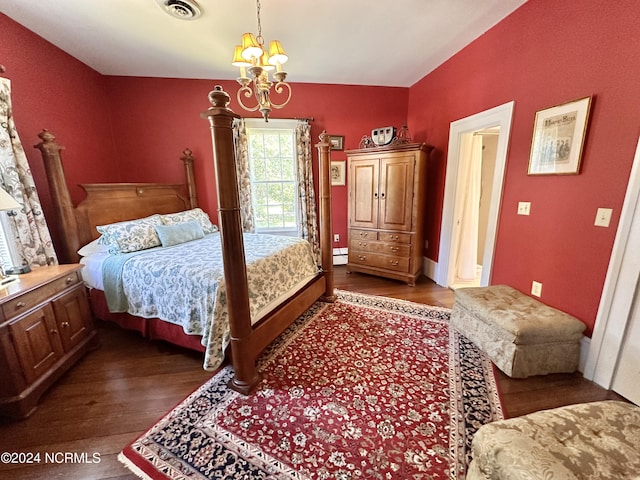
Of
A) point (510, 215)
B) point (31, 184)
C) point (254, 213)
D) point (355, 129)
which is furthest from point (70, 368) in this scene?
point (355, 129)

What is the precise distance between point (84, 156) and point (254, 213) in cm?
205

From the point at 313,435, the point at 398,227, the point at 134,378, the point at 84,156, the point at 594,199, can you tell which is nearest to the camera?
the point at 313,435

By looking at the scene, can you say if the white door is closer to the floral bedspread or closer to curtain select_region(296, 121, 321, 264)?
the floral bedspread

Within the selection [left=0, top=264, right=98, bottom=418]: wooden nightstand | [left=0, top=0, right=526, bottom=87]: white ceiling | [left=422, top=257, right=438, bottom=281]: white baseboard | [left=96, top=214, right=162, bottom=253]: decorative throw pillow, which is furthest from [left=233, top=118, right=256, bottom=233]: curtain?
[left=422, top=257, right=438, bottom=281]: white baseboard

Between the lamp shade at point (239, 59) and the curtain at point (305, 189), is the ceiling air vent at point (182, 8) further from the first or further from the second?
the curtain at point (305, 189)

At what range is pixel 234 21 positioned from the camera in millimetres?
2293

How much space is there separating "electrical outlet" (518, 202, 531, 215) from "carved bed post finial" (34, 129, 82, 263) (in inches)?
162

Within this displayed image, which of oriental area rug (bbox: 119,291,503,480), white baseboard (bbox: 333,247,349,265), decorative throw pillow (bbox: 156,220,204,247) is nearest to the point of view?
oriental area rug (bbox: 119,291,503,480)

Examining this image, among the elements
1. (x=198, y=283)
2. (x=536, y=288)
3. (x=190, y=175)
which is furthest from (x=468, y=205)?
(x=190, y=175)

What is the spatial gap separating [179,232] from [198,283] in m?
1.25

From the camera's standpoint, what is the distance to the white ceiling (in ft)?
6.91

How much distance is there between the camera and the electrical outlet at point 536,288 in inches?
83.8

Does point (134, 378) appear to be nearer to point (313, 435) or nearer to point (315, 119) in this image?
point (313, 435)

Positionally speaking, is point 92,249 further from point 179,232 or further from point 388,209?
point 388,209
